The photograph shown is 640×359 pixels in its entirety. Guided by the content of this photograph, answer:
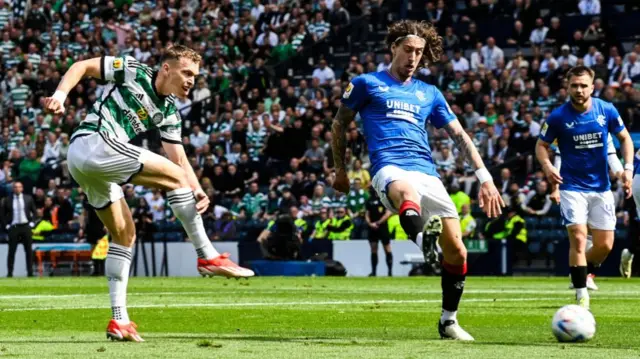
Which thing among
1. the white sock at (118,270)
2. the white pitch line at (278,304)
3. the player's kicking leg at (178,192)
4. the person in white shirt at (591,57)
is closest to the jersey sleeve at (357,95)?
the player's kicking leg at (178,192)

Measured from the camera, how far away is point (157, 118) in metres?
10.1

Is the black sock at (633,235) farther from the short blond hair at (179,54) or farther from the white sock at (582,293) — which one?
the short blond hair at (179,54)

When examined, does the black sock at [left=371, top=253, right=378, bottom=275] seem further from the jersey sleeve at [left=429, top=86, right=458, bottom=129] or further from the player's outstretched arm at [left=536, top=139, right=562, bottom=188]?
the jersey sleeve at [left=429, top=86, right=458, bottom=129]

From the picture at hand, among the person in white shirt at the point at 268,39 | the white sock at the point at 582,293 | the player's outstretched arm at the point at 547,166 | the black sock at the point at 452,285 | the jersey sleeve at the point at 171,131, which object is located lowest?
the white sock at the point at 582,293

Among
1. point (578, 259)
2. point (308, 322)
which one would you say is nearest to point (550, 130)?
point (578, 259)

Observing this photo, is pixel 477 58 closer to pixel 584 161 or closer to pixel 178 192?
pixel 584 161

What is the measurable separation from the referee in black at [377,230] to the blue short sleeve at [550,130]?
14302mm

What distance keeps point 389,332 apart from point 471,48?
76.8 ft

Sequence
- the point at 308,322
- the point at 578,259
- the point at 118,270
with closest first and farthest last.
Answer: the point at 118,270 < the point at 308,322 < the point at 578,259

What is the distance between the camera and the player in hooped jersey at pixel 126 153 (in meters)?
9.62

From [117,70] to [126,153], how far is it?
0.68m

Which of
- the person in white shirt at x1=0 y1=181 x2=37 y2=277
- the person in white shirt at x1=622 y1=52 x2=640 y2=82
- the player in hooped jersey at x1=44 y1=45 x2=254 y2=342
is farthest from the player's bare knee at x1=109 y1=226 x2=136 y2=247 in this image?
the person in white shirt at x1=622 y1=52 x2=640 y2=82

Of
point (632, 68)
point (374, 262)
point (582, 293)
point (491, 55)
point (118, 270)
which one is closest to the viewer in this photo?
point (118, 270)

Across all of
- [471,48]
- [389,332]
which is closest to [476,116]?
[471,48]
